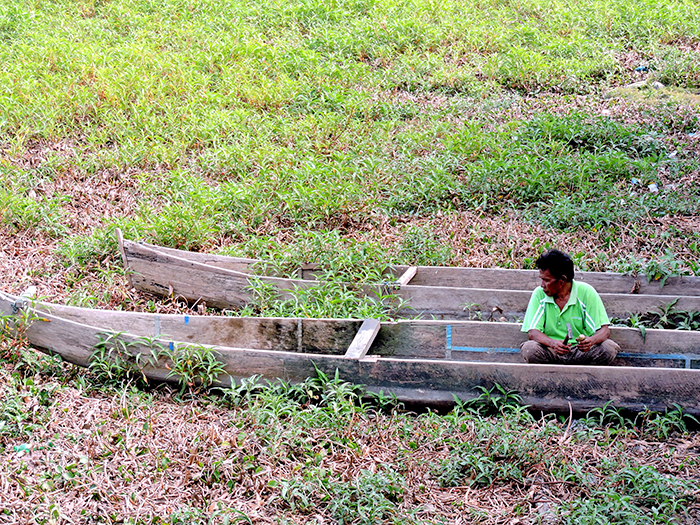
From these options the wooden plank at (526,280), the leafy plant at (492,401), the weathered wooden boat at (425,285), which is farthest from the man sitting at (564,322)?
the wooden plank at (526,280)

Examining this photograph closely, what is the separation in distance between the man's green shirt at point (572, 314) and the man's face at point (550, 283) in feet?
0.24

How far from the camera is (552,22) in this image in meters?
10.7

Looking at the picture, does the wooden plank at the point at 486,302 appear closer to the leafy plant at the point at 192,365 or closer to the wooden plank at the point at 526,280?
the wooden plank at the point at 526,280

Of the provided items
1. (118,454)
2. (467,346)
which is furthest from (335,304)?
(118,454)

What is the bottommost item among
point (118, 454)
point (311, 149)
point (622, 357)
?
point (118, 454)

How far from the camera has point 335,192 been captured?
21.4 ft

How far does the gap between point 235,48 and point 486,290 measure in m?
6.85

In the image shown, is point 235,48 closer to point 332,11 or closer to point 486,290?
point 332,11

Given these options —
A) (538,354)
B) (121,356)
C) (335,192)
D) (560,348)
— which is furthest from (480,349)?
(335,192)

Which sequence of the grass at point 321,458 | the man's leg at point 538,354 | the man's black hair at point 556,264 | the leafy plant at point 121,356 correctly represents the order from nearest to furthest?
the grass at point 321,458
the man's black hair at point 556,264
the man's leg at point 538,354
the leafy plant at point 121,356

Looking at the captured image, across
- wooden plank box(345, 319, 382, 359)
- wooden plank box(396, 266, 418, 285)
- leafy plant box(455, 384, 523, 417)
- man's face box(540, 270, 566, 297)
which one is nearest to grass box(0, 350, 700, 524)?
leafy plant box(455, 384, 523, 417)

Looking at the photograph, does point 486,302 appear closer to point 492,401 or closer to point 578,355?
point 578,355

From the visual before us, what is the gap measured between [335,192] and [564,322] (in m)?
3.14

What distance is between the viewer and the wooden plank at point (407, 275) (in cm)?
491
